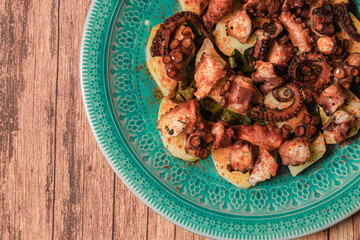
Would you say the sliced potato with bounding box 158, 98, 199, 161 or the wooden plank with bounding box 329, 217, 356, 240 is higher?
the sliced potato with bounding box 158, 98, 199, 161

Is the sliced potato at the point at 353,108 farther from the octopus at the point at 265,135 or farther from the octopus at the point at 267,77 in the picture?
the octopus at the point at 267,77

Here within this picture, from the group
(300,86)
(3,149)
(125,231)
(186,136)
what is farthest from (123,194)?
(300,86)

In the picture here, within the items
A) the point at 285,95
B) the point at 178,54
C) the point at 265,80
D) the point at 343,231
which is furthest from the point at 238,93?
the point at 343,231

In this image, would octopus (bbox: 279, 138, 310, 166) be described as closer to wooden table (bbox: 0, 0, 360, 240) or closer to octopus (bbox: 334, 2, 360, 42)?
octopus (bbox: 334, 2, 360, 42)

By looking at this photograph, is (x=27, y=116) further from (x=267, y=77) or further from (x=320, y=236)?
(x=320, y=236)

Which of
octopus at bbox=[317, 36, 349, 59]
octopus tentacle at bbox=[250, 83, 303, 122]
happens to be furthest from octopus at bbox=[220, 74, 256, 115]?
octopus at bbox=[317, 36, 349, 59]

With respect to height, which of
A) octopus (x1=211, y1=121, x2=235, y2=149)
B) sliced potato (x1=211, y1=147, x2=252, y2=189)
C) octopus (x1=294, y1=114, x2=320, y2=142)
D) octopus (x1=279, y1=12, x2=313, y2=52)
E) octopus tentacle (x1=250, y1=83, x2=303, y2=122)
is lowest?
sliced potato (x1=211, y1=147, x2=252, y2=189)

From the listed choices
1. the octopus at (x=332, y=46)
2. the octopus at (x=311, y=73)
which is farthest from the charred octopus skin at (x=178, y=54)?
the octopus at (x=332, y=46)
